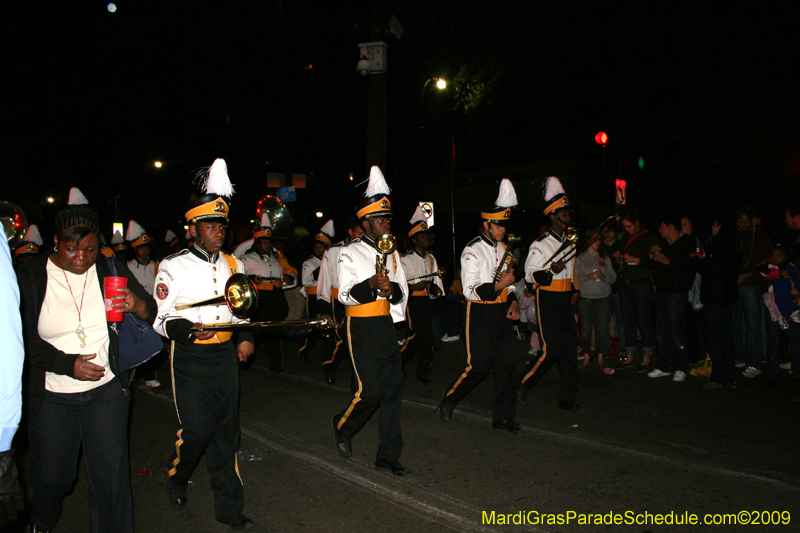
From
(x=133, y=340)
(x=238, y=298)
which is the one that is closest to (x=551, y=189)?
(x=238, y=298)

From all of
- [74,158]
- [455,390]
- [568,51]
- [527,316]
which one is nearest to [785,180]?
[568,51]

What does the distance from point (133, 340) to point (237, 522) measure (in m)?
1.48

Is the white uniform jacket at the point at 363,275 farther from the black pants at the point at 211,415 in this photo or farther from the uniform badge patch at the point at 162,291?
the uniform badge patch at the point at 162,291

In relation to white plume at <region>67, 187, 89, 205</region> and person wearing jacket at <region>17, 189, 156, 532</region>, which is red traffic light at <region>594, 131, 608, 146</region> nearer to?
white plume at <region>67, 187, 89, 205</region>

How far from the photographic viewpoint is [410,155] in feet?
85.7

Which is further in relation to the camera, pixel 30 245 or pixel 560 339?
pixel 30 245

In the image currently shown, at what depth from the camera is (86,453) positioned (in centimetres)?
342

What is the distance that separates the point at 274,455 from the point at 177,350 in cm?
196

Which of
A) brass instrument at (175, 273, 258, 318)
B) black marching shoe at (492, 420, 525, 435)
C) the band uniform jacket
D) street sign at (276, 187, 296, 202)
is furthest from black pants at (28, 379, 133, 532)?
street sign at (276, 187, 296, 202)

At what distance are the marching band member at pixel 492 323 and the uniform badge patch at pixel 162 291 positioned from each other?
3.03 m

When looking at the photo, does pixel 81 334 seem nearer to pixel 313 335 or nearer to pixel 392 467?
pixel 392 467

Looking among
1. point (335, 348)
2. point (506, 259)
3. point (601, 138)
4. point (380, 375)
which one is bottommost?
point (335, 348)

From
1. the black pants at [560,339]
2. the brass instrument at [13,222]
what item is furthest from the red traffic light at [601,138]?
the brass instrument at [13,222]

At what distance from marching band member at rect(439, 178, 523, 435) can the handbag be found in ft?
10.6
